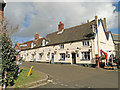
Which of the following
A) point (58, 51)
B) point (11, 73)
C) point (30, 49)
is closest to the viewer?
point (11, 73)

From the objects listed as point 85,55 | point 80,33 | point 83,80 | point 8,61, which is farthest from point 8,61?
point 80,33

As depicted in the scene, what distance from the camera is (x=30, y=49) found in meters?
30.1

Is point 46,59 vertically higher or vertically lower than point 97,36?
lower

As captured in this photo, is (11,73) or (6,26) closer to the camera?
(11,73)

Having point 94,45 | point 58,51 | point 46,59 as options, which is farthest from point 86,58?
point 46,59

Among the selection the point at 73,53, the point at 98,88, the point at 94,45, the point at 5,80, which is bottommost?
the point at 98,88

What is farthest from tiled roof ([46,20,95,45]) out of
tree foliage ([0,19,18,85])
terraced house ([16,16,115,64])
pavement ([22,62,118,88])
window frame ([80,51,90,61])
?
tree foliage ([0,19,18,85])

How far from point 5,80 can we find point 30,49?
81.8 feet

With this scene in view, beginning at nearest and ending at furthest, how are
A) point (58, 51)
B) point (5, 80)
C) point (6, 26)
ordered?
point (5, 80)
point (6, 26)
point (58, 51)

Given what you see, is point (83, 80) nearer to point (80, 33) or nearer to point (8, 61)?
point (8, 61)

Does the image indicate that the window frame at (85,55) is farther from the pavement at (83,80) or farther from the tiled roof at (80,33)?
the pavement at (83,80)

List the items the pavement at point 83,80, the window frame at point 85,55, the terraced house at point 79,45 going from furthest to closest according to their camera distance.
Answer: the window frame at point 85,55 < the terraced house at point 79,45 < the pavement at point 83,80

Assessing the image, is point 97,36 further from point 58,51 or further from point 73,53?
point 58,51

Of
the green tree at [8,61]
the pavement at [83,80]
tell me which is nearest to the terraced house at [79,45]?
the pavement at [83,80]
